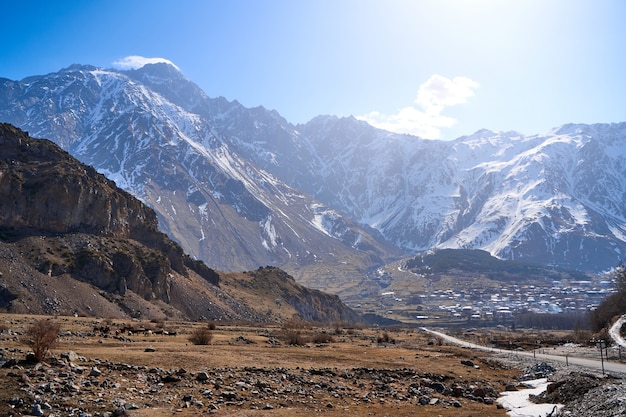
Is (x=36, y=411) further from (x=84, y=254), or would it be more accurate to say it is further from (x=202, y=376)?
(x=84, y=254)

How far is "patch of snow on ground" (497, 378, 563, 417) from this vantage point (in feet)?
81.6

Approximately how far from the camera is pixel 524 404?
27.4 meters

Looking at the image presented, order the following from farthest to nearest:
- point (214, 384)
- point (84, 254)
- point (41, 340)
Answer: point (84, 254), point (214, 384), point (41, 340)

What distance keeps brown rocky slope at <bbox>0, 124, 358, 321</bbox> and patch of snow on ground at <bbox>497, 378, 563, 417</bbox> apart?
67.9m

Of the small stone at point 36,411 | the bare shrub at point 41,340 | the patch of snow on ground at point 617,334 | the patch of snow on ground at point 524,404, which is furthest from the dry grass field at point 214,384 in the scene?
the patch of snow on ground at point 617,334

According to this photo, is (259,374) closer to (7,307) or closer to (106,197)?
(7,307)

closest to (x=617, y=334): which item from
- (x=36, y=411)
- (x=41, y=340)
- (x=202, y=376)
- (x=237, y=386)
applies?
(x=237, y=386)

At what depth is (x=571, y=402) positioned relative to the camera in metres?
24.7

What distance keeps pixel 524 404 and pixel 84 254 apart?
293 ft

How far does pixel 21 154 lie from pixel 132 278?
4149 centimetres

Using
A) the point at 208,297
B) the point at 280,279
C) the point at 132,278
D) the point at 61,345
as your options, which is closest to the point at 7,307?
the point at 132,278

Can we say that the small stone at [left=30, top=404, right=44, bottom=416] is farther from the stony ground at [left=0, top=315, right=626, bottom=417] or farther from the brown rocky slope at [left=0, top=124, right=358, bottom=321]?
the brown rocky slope at [left=0, top=124, right=358, bottom=321]

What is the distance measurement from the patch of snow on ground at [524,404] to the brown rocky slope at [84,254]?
223 ft

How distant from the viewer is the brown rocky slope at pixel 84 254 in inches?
3260
